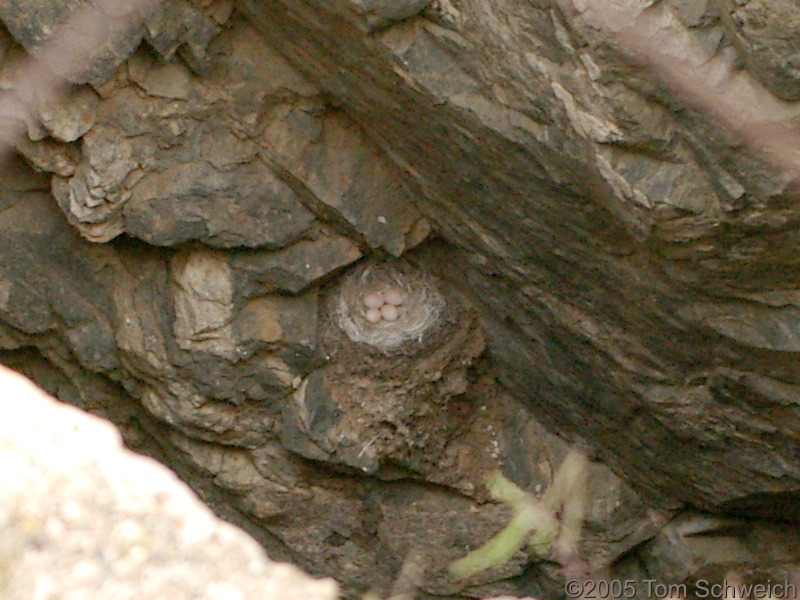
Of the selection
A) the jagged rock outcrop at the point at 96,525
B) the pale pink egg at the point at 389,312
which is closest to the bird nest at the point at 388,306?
the pale pink egg at the point at 389,312

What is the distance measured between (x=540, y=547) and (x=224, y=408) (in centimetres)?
135

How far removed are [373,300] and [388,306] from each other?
6 centimetres

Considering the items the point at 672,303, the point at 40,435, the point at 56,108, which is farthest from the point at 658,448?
the point at 56,108

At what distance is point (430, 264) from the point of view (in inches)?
159

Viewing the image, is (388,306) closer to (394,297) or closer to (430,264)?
(394,297)

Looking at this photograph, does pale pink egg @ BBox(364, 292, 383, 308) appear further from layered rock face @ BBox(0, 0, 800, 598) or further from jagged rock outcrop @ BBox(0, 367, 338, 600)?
jagged rock outcrop @ BBox(0, 367, 338, 600)

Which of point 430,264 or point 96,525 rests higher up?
point 430,264

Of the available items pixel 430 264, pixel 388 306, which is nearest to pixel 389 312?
pixel 388 306

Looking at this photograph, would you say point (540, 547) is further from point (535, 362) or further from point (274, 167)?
point (274, 167)

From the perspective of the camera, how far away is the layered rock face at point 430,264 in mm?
2533

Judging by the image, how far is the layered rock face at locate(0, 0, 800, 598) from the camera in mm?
2533

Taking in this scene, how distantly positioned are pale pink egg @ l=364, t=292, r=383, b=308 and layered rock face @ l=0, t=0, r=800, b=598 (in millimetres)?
63

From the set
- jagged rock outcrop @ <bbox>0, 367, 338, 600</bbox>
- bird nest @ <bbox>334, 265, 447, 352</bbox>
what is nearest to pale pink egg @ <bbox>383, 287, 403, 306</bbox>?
bird nest @ <bbox>334, 265, 447, 352</bbox>

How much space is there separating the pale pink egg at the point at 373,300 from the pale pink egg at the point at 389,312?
3 centimetres
